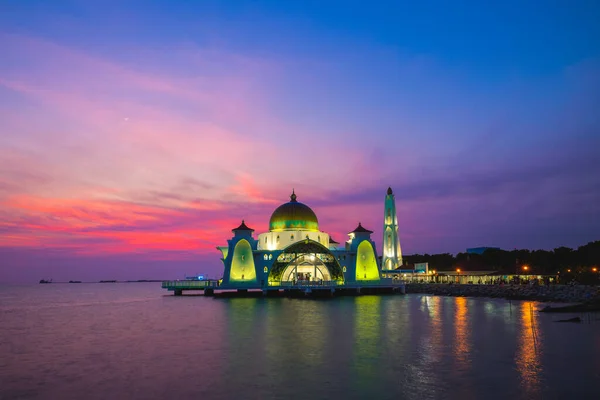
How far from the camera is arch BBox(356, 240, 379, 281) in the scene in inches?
3017

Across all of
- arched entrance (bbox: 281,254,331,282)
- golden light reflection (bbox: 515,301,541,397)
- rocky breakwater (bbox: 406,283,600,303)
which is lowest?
golden light reflection (bbox: 515,301,541,397)

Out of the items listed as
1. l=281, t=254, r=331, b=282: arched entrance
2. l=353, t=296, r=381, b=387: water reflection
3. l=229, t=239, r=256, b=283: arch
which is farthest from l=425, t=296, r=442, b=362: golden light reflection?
l=229, t=239, r=256, b=283: arch

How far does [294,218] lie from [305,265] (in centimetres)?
750

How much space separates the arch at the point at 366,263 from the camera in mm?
76625

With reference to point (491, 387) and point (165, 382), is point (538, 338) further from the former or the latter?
point (165, 382)

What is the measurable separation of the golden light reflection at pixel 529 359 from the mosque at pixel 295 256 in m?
40.1

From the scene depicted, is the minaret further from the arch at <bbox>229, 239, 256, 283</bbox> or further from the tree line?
the arch at <bbox>229, 239, 256, 283</bbox>

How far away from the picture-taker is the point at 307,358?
957 inches

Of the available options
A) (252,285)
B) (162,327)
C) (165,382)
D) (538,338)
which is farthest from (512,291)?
(165,382)

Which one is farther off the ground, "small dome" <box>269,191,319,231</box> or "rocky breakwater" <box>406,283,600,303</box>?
"small dome" <box>269,191,319,231</box>

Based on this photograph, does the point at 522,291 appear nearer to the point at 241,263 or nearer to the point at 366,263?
the point at 366,263

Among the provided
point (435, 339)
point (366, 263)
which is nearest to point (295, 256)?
point (366, 263)

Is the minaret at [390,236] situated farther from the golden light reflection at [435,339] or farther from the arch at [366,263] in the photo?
the golden light reflection at [435,339]

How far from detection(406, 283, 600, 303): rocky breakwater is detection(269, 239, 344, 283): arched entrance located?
57.1ft
